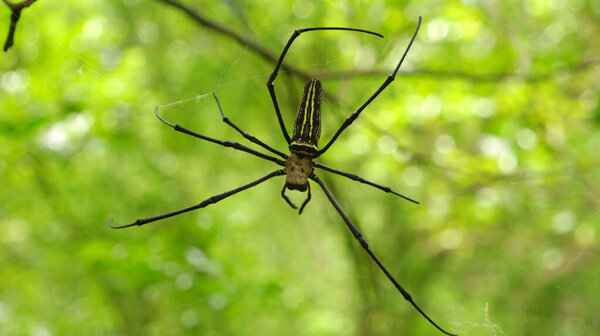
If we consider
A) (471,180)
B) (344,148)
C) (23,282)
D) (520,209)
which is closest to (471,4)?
(471,180)

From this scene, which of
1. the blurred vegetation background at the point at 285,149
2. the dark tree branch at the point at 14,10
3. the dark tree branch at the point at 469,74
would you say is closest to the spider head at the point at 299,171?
the blurred vegetation background at the point at 285,149

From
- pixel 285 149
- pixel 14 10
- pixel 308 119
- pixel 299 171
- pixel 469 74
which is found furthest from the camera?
pixel 285 149

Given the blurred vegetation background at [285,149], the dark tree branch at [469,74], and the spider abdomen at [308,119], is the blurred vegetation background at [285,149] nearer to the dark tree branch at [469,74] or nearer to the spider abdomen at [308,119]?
the dark tree branch at [469,74]

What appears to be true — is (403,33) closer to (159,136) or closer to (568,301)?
(159,136)

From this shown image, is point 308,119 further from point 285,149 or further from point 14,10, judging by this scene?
point 285,149

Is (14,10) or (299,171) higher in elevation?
(299,171)

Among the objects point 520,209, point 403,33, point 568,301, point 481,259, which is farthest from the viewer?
point 481,259

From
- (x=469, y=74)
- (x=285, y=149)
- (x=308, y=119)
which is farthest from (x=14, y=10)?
(x=285, y=149)
